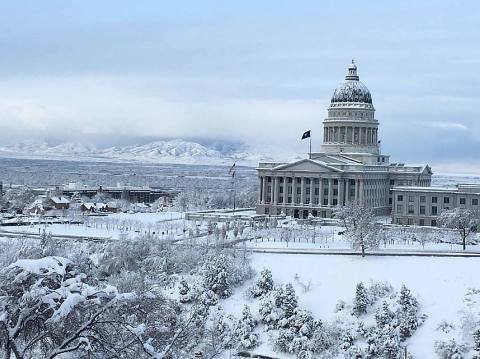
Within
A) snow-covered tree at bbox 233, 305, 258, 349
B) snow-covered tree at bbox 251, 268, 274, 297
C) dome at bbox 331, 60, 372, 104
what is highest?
dome at bbox 331, 60, 372, 104

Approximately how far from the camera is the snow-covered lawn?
49969mm

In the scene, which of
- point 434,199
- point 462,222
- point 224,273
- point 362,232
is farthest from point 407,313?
point 434,199

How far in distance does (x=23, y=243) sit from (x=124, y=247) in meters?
8.09

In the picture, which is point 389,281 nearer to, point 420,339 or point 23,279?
point 420,339

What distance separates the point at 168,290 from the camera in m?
56.3

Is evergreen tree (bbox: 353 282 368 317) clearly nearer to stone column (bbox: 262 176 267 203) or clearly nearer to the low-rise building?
the low-rise building

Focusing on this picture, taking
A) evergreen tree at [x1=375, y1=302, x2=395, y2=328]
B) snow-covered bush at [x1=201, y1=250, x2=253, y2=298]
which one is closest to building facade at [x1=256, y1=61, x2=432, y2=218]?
snow-covered bush at [x1=201, y1=250, x2=253, y2=298]

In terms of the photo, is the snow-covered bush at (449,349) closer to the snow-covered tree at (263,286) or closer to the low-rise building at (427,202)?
the snow-covered tree at (263,286)

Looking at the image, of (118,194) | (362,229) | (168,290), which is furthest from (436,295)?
(118,194)

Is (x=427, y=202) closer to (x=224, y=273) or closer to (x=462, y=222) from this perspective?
(x=462, y=222)

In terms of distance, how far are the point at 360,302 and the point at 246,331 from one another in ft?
25.1

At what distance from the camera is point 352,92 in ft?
353

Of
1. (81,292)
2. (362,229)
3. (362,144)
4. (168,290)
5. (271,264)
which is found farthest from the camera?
(362,144)

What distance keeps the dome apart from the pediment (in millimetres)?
14323
